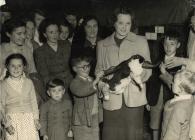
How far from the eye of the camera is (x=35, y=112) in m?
4.21

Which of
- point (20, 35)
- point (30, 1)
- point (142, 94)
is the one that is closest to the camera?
point (142, 94)

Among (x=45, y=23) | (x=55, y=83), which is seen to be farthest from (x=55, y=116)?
(x=45, y=23)

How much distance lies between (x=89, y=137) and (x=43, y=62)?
89cm

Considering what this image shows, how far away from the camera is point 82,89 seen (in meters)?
4.04

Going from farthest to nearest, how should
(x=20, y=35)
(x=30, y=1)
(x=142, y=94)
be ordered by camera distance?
(x=30, y=1), (x=20, y=35), (x=142, y=94)

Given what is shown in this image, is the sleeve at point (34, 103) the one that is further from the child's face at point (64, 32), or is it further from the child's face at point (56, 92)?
the child's face at point (64, 32)

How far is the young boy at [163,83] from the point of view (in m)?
4.18

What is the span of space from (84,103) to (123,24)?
817 mm

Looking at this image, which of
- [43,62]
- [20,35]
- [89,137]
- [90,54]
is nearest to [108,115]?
[89,137]

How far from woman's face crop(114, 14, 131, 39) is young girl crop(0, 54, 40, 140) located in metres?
0.94

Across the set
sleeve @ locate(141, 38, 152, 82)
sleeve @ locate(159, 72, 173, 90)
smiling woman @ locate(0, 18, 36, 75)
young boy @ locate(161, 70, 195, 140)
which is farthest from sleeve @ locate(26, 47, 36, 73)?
young boy @ locate(161, 70, 195, 140)

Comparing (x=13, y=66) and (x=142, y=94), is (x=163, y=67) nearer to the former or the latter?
(x=142, y=94)

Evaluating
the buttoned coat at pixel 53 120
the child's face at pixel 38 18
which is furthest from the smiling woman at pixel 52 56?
the child's face at pixel 38 18

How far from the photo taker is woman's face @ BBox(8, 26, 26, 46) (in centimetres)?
439
